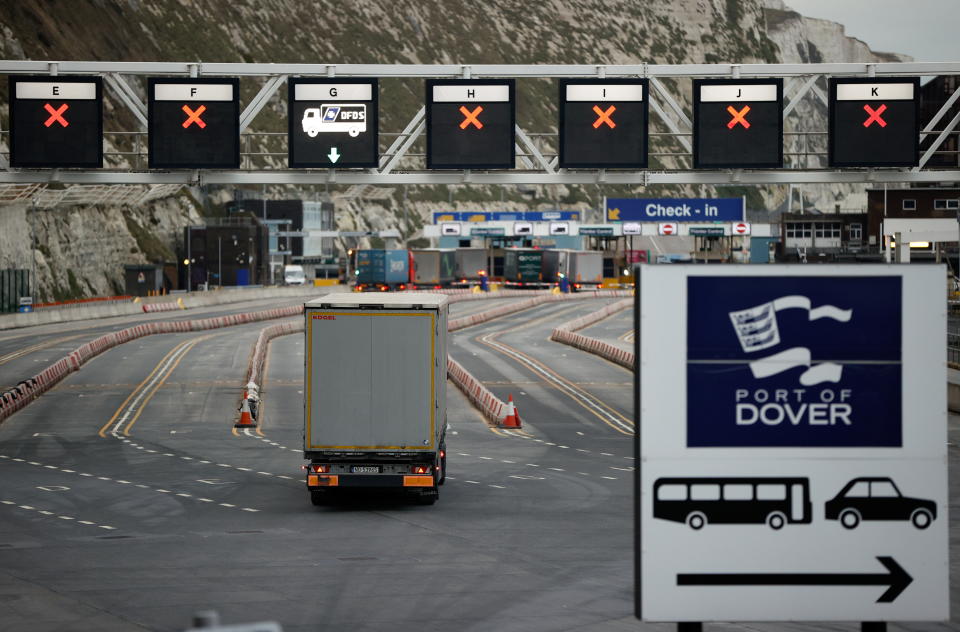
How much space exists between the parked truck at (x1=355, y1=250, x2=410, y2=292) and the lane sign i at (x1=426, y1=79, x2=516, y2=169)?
8466 cm

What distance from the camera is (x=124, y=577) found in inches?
790

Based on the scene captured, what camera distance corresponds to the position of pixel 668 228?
139 m

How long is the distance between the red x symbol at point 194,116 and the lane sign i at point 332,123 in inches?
96.3

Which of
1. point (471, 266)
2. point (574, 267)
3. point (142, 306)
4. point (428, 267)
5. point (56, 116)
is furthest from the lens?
point (471, 266)

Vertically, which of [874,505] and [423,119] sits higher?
[423,119]

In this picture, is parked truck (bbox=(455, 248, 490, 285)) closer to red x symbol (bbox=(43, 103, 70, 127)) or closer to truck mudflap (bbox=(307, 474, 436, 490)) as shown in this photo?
red x symbol (bbox=(43, 103, 70, 127))

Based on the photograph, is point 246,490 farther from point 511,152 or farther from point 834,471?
point 834,471

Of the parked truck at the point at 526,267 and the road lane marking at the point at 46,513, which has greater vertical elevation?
the parked truck at the point at 526,267

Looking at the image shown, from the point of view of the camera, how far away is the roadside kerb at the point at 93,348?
151ft

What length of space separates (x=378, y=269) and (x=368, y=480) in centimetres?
9731

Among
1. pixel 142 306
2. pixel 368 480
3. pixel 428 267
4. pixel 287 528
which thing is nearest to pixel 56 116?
pixel 368 480

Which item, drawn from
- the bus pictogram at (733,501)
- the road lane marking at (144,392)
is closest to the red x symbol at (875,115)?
the road lane marking at (144,392)

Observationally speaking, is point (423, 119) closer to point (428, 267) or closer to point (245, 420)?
point (245, 420)

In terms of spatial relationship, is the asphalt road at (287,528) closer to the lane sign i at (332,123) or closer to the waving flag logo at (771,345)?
the waving flag logo at (771,345)
